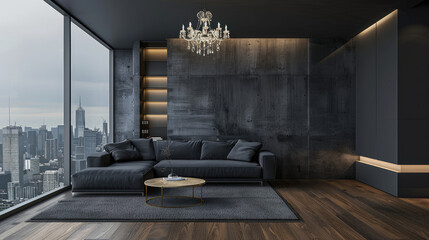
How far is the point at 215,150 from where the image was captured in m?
6.76

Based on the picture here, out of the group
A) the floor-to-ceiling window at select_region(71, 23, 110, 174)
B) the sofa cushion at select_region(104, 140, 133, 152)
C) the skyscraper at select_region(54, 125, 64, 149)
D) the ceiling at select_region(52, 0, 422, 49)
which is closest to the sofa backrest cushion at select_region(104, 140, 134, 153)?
the sofa cushion at select_region(104, 140, 133, 152)

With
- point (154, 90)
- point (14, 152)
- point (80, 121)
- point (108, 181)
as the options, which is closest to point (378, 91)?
point (154, 90)

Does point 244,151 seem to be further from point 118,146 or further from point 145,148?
point 118,146

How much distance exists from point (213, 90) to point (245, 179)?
81.5 inches

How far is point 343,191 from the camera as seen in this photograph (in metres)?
5.79

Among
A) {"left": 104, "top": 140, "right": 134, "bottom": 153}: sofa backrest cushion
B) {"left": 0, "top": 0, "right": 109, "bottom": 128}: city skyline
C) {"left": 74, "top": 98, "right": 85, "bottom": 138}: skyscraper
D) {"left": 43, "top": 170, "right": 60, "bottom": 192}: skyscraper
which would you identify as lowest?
{"left": 43, "top": 170, "right": 60, "bottom": 192}: skyscraper

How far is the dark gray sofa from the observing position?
5215 millimetres

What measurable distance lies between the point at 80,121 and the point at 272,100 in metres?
3.70

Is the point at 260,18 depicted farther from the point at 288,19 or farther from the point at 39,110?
the point at 39,110

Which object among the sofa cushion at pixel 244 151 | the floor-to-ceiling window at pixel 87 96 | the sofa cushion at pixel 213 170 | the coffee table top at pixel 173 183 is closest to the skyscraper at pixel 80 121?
the floor-to-ceiling window at pixel 87 96

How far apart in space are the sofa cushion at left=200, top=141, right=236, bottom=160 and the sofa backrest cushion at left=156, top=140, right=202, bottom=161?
14cm

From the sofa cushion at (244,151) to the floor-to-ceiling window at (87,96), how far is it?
2.68 metres

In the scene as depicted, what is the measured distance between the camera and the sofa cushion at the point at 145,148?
674cm

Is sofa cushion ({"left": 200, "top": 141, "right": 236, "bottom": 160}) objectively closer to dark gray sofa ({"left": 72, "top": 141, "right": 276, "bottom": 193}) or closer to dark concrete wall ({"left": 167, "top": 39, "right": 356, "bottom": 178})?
dark gray sofa ({"left": 72, "top": 141, "right": 276, "bottom": 193})
